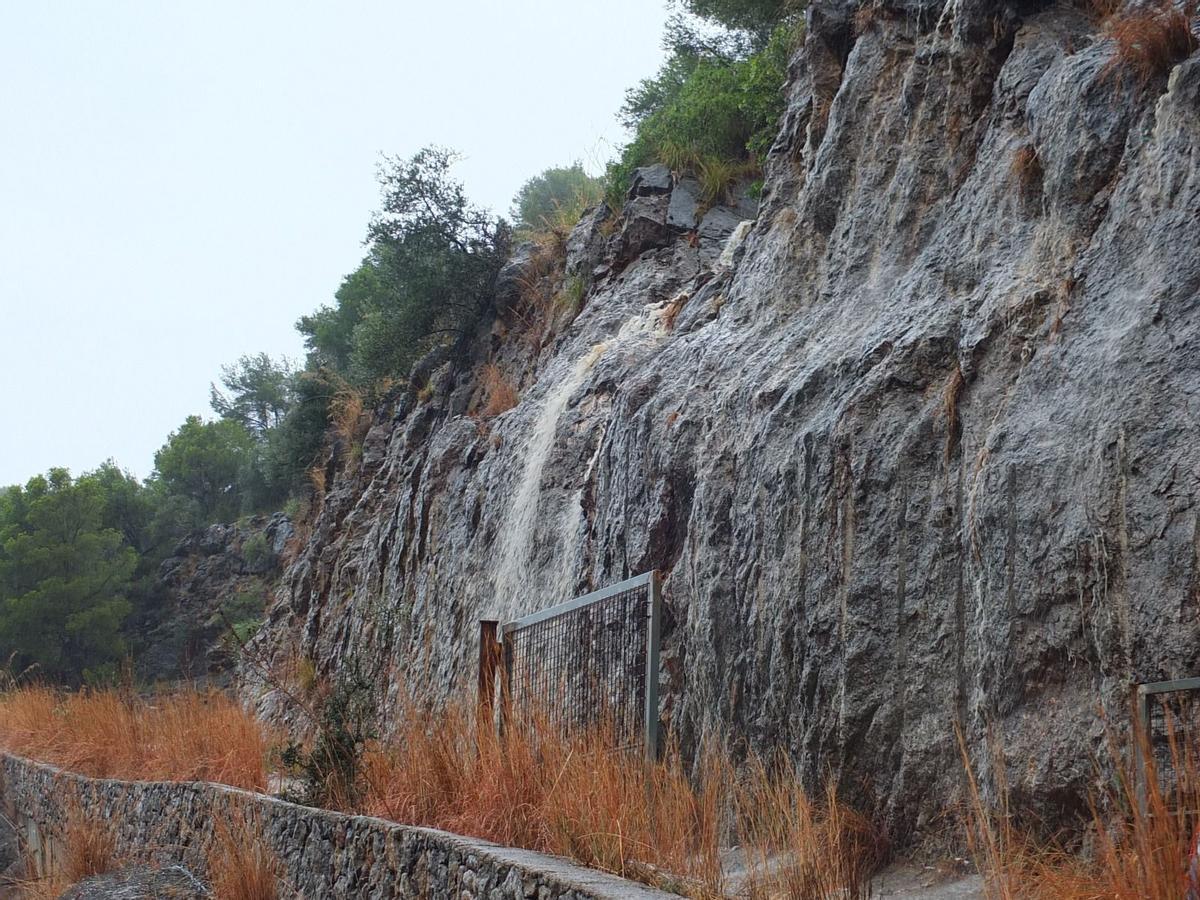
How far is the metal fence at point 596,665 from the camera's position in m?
6.80

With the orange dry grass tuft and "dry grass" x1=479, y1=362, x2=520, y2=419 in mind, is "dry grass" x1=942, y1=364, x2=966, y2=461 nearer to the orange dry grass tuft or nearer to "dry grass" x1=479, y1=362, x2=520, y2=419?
the orange dry grass tuft

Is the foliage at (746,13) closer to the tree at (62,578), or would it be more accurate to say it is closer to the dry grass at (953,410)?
the dry grass at (953,410)

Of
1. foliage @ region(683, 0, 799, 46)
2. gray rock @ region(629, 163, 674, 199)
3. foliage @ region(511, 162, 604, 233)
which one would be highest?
foliage @ region(511, 162, 604, 233)

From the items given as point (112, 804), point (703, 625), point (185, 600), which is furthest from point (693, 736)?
point (185, 600)

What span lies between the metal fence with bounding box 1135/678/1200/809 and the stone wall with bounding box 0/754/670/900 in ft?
5.62

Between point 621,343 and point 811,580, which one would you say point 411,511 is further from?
point 811,580

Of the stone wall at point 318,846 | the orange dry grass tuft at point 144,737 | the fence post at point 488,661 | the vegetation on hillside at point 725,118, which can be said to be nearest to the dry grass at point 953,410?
the stone wall at point 318,846

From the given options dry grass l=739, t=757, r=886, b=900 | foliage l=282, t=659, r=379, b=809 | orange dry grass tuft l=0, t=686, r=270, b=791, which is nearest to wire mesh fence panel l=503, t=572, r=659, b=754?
foliage l=282, t=659, r=379, b=809

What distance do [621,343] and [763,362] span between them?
205 inches

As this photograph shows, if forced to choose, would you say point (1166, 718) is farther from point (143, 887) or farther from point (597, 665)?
point (143, 887)

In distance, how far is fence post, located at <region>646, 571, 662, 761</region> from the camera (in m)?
6.64

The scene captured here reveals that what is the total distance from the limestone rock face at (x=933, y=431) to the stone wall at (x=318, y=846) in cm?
160

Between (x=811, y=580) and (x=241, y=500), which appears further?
(x=241, y=500)

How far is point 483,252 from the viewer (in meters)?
20.8
